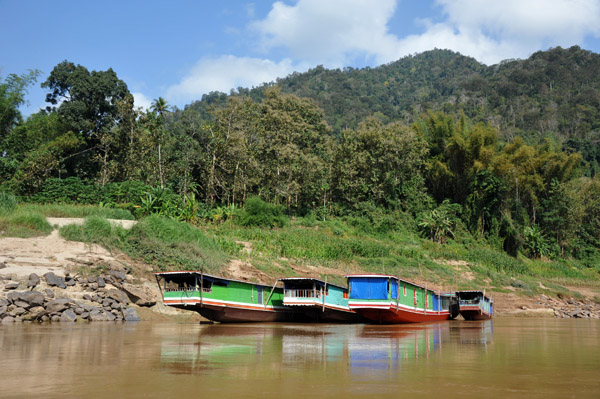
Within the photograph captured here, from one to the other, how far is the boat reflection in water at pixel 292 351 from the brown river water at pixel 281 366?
0.08 feet

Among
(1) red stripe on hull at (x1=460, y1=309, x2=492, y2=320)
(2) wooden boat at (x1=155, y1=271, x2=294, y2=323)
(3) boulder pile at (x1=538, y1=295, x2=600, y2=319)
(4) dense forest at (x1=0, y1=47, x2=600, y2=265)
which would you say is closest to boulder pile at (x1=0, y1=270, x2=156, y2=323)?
(2) wooden boat at (x1=155, y1=271, x2=294, y2=323)

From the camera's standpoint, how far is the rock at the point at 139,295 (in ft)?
70.3

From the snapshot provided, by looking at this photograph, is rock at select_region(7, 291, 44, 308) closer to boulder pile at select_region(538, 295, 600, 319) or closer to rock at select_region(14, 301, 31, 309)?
rock at select_region(14, 301, 31, 309)

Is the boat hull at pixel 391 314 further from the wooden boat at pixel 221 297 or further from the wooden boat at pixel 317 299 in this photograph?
the wooden boat at pixel 221 297

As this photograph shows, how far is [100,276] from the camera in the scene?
69.7ft

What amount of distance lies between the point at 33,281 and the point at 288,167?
1010 inches

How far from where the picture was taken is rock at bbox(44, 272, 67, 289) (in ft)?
64.1

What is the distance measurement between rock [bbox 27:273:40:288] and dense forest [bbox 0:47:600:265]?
12.7 m

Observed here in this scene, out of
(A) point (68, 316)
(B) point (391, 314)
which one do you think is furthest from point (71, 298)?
(B) point (391, 314)

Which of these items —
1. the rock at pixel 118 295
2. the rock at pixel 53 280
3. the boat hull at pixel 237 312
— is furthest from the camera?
the rock at pixel 118 295

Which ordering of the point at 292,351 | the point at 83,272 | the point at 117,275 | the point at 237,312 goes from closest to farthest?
the point at 292,351
the point at 83,272
the point at 237,312
the point at 117,275

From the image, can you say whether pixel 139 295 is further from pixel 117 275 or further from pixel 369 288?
pixel 369 288

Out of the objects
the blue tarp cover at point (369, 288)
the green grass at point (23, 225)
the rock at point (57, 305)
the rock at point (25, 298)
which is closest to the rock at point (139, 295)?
the rock at point (57, 305)

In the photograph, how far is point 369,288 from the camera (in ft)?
71.7
